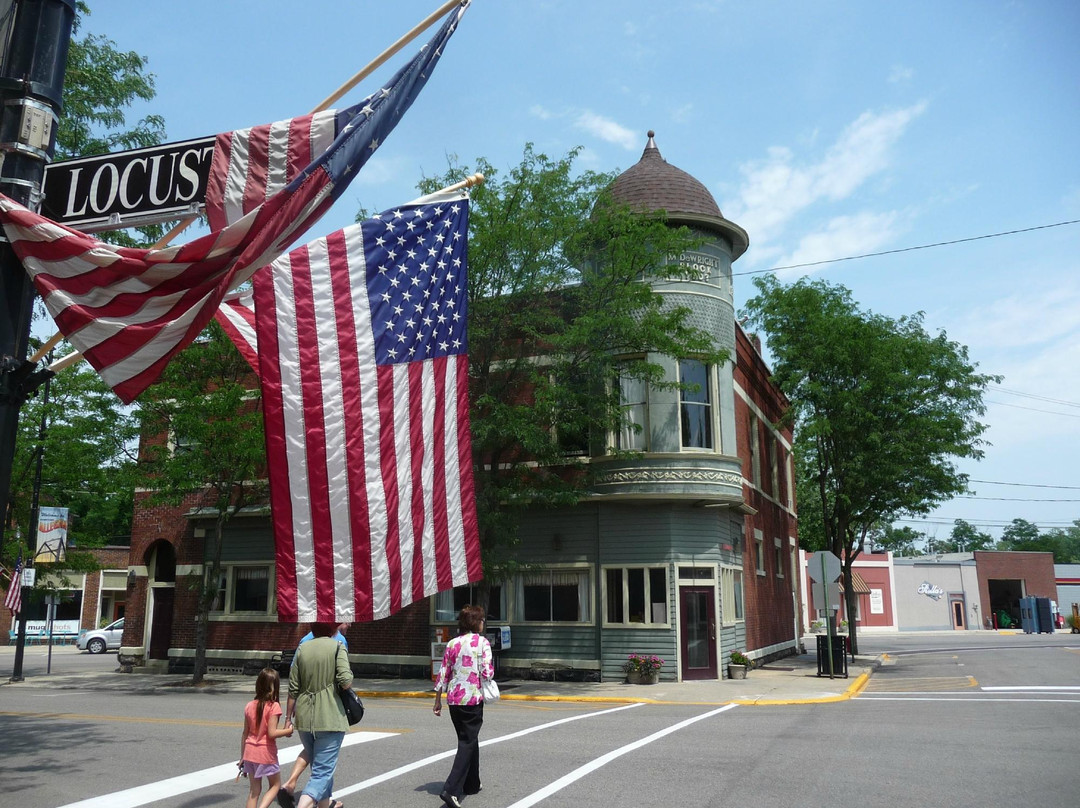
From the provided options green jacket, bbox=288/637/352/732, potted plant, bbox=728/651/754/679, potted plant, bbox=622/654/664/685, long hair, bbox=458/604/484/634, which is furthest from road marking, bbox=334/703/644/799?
potted plant, bbox=728/651/754/679

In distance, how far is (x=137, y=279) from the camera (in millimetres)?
5852

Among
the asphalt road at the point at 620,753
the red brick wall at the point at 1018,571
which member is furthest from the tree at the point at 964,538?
the asphalt road at the point at 620,753

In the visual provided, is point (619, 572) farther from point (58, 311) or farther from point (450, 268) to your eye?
point (58, 311)

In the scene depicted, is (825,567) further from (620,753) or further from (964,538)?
(964,538)

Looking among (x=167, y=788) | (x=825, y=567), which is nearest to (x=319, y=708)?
(x=167, y=788)

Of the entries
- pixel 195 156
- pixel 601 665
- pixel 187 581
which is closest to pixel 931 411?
pixel 601 665

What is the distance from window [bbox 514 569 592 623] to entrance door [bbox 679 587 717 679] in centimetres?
243

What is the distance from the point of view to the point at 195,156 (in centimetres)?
638

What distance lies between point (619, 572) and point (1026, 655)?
1839 cm

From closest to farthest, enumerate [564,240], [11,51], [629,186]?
[11,51] → [564,240] → [629,186]

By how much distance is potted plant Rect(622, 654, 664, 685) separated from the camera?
70.2ft

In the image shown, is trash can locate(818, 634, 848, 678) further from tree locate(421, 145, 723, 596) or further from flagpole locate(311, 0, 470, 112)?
flagpole locate(311, 0, 470, 112)

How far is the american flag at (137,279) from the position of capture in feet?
18.4

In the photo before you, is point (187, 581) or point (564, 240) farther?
point (187, 581)
